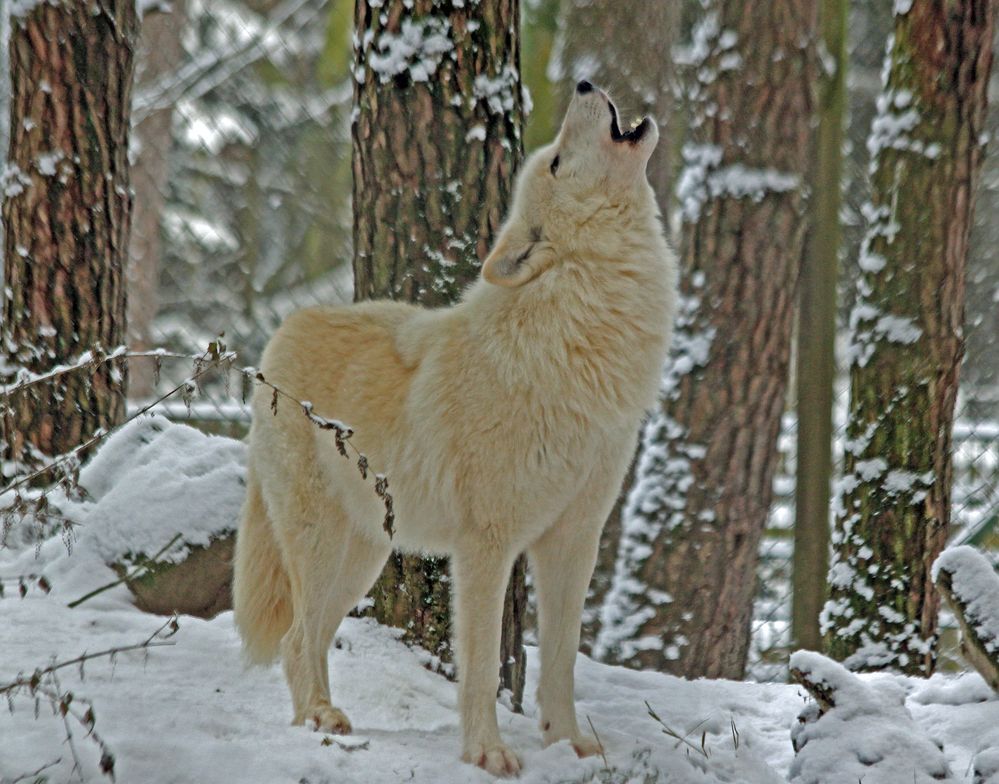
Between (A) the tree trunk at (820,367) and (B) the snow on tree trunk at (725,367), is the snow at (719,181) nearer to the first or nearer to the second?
(B) the snow on tree trunk at (725,367)

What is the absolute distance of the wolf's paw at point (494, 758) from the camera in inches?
109

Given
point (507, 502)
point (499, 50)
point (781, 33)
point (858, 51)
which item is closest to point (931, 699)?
point (507, 502)

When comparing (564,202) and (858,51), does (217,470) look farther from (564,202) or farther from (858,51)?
(858,51)

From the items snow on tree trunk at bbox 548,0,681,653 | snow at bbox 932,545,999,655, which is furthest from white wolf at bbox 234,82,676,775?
snow on tree trunk at bbox 548,0,681,653

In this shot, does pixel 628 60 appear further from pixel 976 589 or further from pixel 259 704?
pixel 259 704

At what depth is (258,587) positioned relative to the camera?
134 inches

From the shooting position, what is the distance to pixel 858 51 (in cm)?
811

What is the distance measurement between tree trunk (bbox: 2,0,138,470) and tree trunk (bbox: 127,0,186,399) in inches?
154

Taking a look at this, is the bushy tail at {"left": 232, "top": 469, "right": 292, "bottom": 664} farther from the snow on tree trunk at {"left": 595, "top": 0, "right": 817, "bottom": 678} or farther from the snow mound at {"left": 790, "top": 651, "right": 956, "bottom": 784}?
the snow on tree trunk at {"left": 595, "top": 0, "right": 817, "bottom": 678}

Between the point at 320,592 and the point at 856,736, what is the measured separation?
5.25ft

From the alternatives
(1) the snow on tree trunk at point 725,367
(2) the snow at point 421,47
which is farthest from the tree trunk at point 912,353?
(2) the snow at point 421,47

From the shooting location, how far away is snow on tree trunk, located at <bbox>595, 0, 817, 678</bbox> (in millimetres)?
5461

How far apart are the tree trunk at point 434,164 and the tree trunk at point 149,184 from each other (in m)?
5.13

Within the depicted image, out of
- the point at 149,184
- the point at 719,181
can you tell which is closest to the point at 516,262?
the point at 719,181
